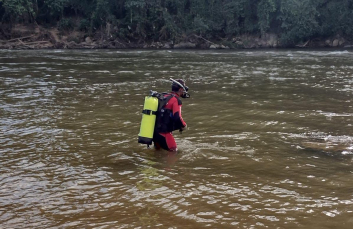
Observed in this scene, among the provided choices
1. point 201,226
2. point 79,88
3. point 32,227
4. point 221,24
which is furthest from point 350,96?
point 221,24

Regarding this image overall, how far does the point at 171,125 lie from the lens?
263 inches

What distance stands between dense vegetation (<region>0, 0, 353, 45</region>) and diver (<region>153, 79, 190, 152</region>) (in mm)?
39013

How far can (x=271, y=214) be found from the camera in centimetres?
474

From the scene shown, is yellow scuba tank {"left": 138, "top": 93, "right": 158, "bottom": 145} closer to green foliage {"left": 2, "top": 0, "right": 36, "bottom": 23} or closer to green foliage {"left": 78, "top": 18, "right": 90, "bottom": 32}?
green foliage {"left": 2, "top": 0, "right": 36, "bottom": 23}

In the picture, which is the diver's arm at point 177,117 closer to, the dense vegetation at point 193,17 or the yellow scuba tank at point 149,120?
the yellow scuba tank at point 149,120

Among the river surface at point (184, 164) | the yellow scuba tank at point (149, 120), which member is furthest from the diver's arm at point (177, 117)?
the river surface at point (184, 164)

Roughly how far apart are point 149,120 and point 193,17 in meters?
42.9

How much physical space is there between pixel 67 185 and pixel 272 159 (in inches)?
130

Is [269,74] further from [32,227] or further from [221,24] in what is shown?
[221,24]

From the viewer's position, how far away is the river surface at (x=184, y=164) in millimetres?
4719

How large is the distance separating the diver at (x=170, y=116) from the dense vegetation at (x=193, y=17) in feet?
128

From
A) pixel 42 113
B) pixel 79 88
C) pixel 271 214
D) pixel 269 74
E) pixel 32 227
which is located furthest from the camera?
pixel 269 74

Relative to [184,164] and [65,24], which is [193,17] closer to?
[65,24]

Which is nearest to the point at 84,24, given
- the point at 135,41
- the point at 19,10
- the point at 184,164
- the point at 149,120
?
the point at 135,41
